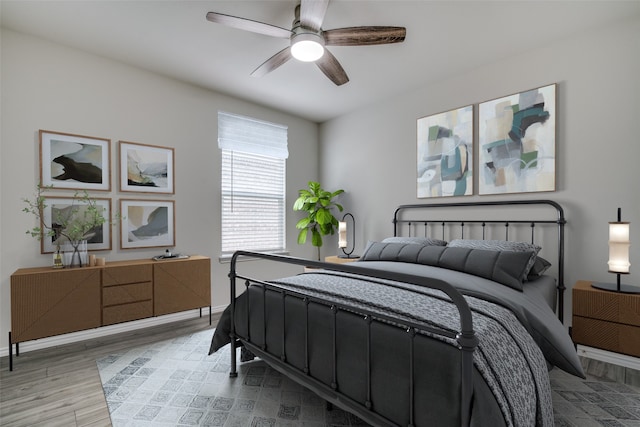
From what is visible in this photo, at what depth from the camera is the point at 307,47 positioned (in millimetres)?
2176

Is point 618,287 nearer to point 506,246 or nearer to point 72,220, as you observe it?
point 506,246

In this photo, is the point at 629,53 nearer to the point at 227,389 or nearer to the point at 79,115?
the point at 227,389

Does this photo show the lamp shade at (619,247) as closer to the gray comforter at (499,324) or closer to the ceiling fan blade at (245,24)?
the gray comforter at (499,324)

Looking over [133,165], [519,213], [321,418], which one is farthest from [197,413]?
[519,213]

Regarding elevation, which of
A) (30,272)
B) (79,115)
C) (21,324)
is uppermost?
(79,115)

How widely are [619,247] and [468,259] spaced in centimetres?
101

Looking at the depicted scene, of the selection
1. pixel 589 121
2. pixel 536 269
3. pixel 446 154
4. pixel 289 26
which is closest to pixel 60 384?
pixel 289 26

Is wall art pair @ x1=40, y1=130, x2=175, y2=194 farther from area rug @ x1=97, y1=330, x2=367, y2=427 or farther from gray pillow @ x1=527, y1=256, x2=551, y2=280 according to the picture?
gray pillow @ x1=527, y1=256, x2=551, y2=280

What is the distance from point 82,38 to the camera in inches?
105

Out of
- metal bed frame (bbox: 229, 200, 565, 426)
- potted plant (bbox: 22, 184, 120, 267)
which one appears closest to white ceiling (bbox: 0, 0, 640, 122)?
potted plant (bbox: 22, 184, 120, 267)

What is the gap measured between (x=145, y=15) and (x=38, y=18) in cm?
88

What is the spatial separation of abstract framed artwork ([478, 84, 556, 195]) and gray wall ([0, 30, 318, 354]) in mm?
2783

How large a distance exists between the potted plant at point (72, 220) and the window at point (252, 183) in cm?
136

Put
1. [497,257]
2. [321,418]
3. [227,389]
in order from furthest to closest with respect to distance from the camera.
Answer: [497,257]
[227,389]
[321,418]
